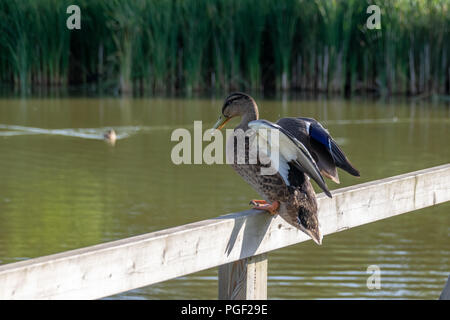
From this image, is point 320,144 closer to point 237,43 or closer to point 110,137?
A: point 110,137

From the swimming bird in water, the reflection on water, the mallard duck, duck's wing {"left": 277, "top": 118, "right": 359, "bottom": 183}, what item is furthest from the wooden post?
the swimming bird in water

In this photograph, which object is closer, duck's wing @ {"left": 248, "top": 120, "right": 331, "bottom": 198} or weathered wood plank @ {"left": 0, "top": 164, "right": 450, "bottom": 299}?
weathered wood plank @ {"left": 0, "top": 164, "right": 450, "bottom": 299}

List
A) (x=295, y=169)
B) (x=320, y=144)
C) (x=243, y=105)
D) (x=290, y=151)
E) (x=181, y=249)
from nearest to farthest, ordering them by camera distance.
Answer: (x=181, y=249) → (x=290, y=151) → (x=295, y=169) → (x=320, y=144) → (x=243, y=105)

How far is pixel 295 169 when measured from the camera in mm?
2535

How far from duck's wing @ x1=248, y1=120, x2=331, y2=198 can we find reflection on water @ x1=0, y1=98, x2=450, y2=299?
2294mm

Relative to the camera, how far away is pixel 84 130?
11.4 metres

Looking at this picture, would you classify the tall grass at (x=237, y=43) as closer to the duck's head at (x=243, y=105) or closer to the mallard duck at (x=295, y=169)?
the duck's head at (x=243, y=105)

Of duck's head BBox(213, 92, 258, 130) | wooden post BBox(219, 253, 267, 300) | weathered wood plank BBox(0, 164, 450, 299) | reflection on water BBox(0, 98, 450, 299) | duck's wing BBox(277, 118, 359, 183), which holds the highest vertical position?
duck's head BBox(213, 92, 258, 130)

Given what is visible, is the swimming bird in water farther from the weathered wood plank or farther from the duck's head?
the weathered wood plank

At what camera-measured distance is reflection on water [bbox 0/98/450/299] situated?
16.3ft

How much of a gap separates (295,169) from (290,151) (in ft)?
0.44

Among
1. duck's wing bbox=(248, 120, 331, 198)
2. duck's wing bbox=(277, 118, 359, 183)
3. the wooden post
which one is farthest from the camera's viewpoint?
duck's wing bbox=(277, 118, 359, 183)

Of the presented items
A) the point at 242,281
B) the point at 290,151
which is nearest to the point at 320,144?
the point at 290,151
